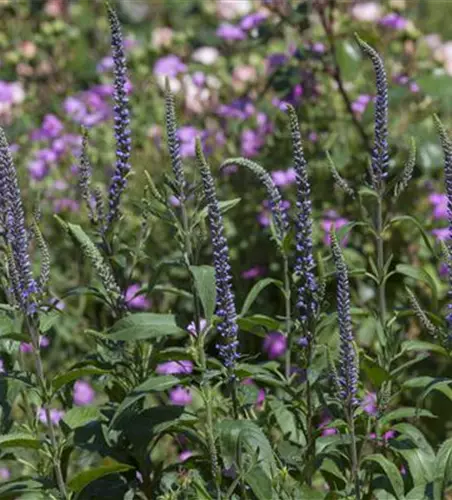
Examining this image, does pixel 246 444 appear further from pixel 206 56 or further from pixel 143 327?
pixel 206 56

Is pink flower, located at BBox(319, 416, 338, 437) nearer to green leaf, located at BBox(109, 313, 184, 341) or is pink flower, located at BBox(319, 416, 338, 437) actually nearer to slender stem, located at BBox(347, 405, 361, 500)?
slender stem, located at BBox(347, 405, 361, 500)

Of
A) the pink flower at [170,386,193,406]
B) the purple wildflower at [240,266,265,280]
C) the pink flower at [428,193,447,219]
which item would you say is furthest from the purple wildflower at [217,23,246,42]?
the pink flower at [170,386,193,406]

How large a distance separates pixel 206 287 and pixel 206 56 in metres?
4.13

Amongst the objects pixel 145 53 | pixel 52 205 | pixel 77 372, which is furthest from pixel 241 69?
pixel 77 372

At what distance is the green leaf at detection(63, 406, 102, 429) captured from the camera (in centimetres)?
283

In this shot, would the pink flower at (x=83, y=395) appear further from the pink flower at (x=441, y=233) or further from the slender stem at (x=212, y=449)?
the slender stem at (x=212, y=449)

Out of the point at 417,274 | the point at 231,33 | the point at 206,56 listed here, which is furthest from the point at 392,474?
the point at 206,56

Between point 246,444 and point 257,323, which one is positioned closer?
point 246,444

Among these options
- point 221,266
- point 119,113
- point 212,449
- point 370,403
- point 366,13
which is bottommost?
point 212,449

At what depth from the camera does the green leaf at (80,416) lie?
9.29 feet

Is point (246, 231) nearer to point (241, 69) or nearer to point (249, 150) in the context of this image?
point (249, 150)

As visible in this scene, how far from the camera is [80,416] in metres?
2.85

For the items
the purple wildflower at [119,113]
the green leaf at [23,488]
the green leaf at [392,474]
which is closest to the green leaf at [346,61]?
the purple wildflower at [119,113]

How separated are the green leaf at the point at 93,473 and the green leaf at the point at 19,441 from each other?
0.11m
